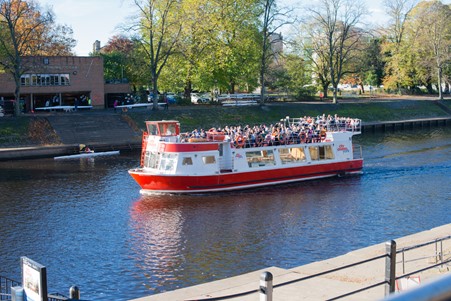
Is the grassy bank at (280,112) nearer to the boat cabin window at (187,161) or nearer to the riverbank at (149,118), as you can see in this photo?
the riverbank at (149,118)

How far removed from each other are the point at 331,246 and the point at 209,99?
68941 mm

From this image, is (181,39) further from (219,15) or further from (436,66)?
(436,66)

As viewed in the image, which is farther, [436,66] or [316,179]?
[436,66]

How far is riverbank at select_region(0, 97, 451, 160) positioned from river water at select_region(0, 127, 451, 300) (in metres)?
13.4

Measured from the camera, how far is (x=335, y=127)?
176 feet

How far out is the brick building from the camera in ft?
259

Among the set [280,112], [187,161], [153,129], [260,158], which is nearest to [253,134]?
[260,158]

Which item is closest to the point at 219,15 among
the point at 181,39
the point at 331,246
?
the point at 181,39

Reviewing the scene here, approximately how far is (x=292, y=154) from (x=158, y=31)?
4070 cm

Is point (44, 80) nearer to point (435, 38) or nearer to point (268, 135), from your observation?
point (268, 135)

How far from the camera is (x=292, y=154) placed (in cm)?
4750

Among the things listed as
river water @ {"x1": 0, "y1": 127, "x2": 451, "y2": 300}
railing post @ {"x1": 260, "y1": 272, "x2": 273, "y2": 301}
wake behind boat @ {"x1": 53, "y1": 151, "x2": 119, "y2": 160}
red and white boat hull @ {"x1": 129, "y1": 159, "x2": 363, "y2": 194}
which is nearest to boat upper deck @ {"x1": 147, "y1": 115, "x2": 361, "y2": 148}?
red and white boat hull @ {"x1": 129, "y1": 159, "x2": 363, "y2": 194}

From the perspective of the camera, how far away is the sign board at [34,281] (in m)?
9.85

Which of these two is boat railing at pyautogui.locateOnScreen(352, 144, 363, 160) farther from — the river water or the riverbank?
the riverbank
